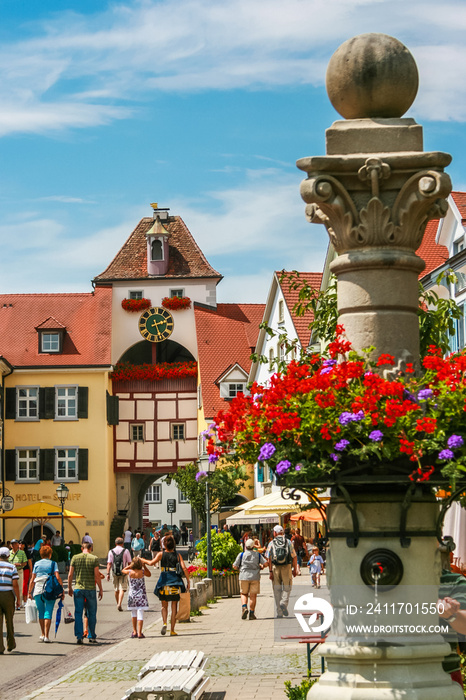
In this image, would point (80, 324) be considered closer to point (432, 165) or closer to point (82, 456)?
point (82, 456)

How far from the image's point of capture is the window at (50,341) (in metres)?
55.2

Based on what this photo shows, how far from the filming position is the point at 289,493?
22.5 ft

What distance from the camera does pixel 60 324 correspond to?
55.8m

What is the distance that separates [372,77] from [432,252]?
2768cm

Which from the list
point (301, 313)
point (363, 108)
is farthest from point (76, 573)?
point (363, 108)

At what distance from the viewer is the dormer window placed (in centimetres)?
5803

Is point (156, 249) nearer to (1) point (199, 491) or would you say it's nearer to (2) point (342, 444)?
(1) point (199, 491)

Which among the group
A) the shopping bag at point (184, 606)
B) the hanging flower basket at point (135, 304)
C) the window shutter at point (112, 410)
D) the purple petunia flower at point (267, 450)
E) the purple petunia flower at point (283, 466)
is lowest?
the shopping bag at point (184, 606)

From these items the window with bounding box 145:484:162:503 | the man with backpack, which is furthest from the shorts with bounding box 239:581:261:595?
the window with bounding box 145:484:162:503

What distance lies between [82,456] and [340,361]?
46708 millimetres

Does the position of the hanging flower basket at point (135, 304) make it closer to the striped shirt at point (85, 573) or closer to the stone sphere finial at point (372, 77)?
the striped shirt at point (85, 573)

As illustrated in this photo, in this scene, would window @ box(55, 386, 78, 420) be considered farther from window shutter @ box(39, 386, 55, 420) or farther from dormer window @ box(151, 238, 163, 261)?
dormer window @ box(151, 238, 163, 261)

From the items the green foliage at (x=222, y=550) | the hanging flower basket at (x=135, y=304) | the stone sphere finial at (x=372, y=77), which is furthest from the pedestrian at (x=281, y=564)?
the hanging flower basket at (x=135, y=304)

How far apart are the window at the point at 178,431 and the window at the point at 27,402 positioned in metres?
6.43
